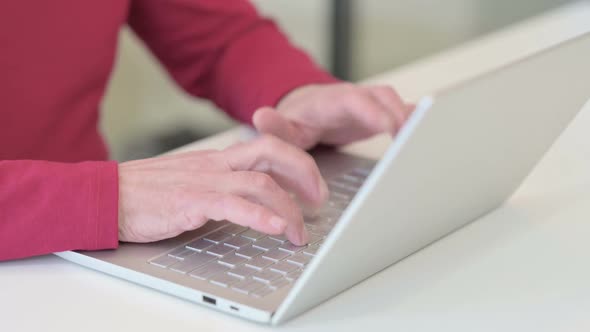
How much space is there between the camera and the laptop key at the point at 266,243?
0.70 meters

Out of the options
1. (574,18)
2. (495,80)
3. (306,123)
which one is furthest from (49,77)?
(574,18)

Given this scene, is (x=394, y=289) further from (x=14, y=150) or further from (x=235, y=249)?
(x=14, y=150)

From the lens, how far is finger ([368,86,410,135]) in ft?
2.97

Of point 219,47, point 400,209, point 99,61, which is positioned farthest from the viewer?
point 219,47

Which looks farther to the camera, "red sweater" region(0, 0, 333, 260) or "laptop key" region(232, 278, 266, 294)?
"red sweater" region(0, 0, 333, 260)

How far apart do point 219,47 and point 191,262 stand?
24.5 inches

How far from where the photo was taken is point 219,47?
4.10 feet

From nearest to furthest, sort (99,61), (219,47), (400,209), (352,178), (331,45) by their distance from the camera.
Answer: (400,209), (352,178), (99,61), (219,47), (331,45)

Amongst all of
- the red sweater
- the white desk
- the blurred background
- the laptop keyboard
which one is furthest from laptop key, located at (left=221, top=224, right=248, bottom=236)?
the blurred background

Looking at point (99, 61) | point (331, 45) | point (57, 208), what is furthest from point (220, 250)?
point (331, 45)

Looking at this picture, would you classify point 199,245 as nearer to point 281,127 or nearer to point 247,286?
point 247,286

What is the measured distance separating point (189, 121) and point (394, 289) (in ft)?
7.73

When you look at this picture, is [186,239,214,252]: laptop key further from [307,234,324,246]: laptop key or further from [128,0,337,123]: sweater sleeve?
[128,0,337,123]: sweater sleeve

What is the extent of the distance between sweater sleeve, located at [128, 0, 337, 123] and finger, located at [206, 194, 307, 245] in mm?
446
